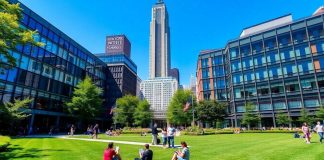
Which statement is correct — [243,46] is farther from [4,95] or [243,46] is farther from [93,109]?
[4,95]

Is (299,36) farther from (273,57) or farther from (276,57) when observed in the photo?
(273,57)

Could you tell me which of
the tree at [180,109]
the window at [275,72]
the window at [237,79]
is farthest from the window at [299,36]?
the tree at [180,109]

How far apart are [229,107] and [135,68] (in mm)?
71464

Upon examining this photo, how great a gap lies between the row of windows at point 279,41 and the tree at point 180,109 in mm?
19696

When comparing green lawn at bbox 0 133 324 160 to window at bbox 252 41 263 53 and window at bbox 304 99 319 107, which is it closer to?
window at bbox 304 99 319 107

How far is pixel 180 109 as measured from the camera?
64.9 meters

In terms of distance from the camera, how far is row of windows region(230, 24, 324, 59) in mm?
54691

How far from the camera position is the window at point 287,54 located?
57275 mm

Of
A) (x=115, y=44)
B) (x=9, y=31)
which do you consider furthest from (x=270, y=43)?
(x=115, y=44)

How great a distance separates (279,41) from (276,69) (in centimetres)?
807

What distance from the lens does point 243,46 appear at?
221 feet

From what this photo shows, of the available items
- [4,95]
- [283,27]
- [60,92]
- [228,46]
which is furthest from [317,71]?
[4,95]

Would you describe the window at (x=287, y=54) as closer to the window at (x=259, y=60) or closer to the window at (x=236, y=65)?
the window at (x=259, y=60)

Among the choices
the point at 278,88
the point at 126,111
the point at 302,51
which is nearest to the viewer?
the point at 302,51
